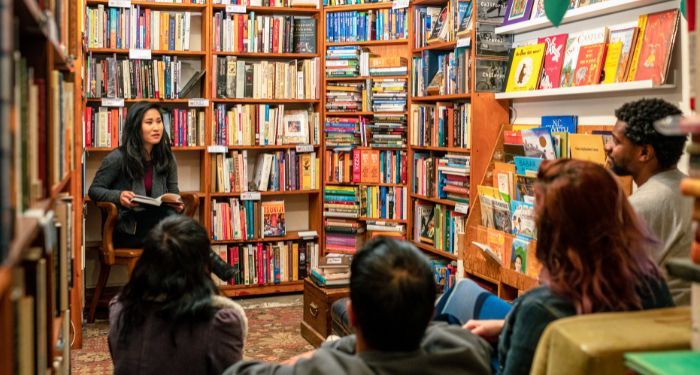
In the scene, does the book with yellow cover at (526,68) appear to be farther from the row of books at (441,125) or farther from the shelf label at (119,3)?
the shelf label at (119,3)

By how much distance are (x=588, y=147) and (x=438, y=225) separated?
1680mm

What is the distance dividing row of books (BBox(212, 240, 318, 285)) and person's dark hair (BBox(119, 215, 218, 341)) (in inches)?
133

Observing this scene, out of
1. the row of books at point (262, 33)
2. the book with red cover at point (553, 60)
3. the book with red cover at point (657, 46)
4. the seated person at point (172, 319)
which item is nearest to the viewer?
the seated person at point (172, 319)

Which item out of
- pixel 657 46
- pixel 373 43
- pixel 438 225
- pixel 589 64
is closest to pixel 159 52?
pixel 373 43

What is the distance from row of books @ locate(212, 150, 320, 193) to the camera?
5398mm

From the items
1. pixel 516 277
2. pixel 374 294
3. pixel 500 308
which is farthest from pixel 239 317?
pixel 516 277

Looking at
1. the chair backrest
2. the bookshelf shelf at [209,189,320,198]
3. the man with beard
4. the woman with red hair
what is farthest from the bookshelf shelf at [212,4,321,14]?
the chair backrest

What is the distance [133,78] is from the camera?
5.15 meters

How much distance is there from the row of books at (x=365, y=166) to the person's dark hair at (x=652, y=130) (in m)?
2.89

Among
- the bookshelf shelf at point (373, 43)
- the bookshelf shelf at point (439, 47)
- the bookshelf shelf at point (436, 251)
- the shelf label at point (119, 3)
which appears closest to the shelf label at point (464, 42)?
the bookshelf shelf at point (439, 47)

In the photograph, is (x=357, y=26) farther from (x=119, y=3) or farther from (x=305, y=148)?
(x=119, y=3)

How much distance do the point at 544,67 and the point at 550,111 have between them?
9.9 inches

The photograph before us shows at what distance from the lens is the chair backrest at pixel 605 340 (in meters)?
1.41

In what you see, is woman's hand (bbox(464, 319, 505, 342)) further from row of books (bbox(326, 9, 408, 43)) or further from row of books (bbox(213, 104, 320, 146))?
row of books (bbox(326, 9, 408, 43))
